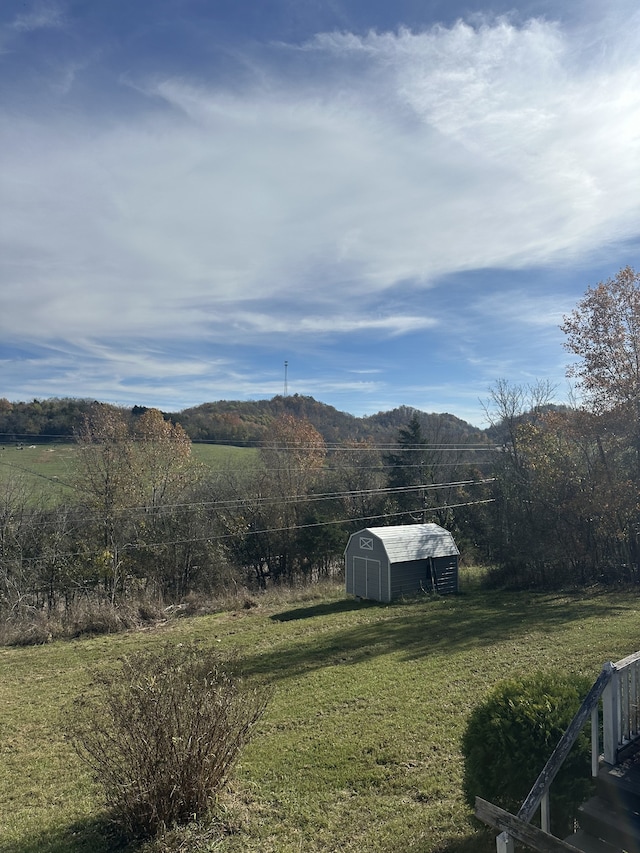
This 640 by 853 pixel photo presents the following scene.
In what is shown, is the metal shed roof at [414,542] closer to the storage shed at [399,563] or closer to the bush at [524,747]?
the storage shed at [399,563]

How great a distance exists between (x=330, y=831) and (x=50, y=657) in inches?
420

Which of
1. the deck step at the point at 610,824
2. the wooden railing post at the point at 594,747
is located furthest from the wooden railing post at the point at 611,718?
the deck step at the point at 610,824

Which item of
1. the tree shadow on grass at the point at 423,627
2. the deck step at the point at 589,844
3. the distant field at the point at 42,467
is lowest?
the tree shadow on grass at the point at 423,627

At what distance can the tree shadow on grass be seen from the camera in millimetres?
10406

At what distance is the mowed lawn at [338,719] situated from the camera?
14.3 ft

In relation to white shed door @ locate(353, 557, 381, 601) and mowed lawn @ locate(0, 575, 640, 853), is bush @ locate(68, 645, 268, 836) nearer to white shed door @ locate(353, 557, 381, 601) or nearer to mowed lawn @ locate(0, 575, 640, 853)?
mowed lawn @ locate(0, 575, 640, 853)

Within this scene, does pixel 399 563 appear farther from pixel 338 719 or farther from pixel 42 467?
pixel 42 467

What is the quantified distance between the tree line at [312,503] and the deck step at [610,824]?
1540cm

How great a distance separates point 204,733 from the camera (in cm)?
430

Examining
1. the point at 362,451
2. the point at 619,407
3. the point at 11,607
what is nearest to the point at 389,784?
the point at 619,407

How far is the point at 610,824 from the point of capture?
10.2 ft

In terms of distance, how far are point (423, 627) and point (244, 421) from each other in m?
20.6

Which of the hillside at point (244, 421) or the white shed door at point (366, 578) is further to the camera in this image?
the hillside at point (244, 421)

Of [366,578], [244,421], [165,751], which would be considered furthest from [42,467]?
[165,751]
